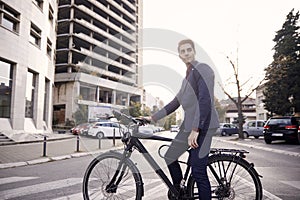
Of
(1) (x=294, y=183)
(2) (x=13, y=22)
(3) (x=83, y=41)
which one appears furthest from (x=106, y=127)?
(3) (x=83, y=41)

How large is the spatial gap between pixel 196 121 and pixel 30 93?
20854mm

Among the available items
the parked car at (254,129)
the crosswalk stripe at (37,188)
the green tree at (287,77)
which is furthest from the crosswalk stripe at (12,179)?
the green tree at (287,77)

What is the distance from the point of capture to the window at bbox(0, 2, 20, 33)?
1769 centimetres

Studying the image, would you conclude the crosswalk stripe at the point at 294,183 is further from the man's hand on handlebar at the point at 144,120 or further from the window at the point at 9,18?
the window at the point at 9,18

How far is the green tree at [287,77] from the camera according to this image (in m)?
30.8

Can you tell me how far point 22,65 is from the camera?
1916 cm

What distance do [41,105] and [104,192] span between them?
70.7 ft

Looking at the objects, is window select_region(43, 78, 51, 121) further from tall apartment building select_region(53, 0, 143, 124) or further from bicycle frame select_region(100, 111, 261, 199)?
bicycle frame select_region(100, 111, 261, 199)

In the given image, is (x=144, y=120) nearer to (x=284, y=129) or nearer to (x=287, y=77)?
(x=284, y=129)

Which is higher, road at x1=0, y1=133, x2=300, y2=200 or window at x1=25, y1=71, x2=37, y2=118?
window at x1=25, y1=71, x2=37, y2=118

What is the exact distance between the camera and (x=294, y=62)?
30.4 metres

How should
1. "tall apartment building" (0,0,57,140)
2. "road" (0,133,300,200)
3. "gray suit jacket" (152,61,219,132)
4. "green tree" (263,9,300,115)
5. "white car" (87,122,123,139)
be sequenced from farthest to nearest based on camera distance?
1. "green tree" (263,9,300,115)
2. "tall apartment building" (0,0,57,140)
3. "road" (0,133,300,200)
4. "white car" (87,122,123,139)
5. "gray suit jacket" (152,61,219,132)

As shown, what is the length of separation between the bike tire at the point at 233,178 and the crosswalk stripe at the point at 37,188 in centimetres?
286

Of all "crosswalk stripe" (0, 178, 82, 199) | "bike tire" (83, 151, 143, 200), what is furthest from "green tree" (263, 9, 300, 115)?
"bike tire" (83, 151, 143, 200)
